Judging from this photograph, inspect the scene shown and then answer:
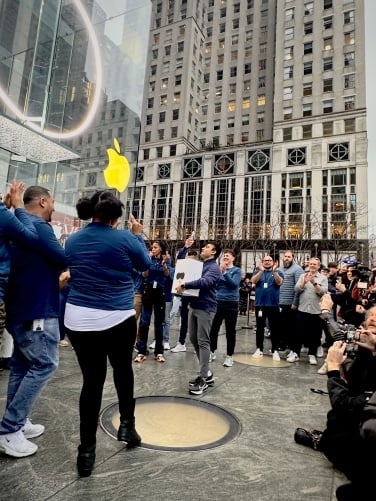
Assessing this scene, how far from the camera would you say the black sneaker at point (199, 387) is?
405cm

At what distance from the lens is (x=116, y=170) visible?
13242 mm

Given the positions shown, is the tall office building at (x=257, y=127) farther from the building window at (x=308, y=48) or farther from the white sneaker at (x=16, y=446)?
the white sneaker at (x=16, y=446)

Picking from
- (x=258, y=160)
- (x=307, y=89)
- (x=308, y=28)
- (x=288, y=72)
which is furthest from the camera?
(x=288, y=72)

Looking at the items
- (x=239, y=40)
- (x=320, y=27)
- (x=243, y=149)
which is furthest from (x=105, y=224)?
(x=239, y=40)

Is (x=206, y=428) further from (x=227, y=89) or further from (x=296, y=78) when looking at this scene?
(x=227, y=89)

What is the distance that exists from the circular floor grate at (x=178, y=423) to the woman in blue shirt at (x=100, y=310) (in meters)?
0.30

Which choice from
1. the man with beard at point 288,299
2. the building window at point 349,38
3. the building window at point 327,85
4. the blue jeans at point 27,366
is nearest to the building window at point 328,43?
the building window at point 349,38

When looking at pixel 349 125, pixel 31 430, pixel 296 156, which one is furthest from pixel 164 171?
pixel 31 430

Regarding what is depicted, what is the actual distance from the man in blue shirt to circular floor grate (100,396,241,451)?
2.53 ft

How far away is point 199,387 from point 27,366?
7.14 feet

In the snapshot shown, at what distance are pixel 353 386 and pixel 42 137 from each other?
919 cm

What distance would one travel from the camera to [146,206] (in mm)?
52188

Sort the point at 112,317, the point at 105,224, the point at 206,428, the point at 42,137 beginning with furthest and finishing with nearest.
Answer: the point at 42,137 < the point at 206,428 < the point at 105,224 < the point at 112,317

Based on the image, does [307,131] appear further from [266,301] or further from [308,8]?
[266,301]
